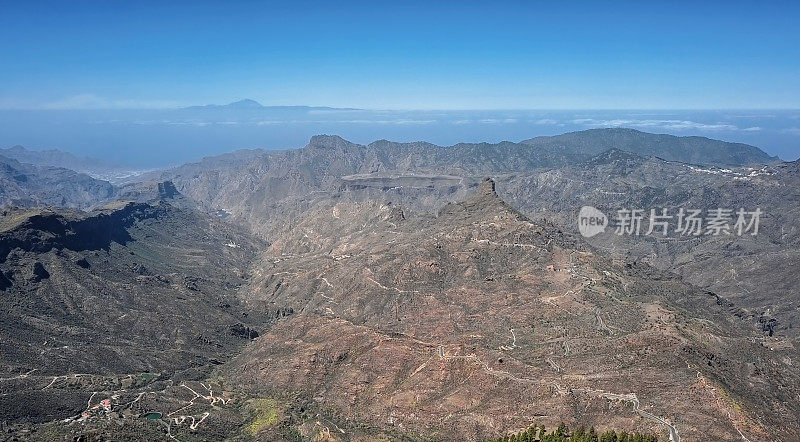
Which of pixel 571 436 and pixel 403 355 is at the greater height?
pixel 571 436

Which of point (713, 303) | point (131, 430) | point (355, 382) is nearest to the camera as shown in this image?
point (131, 430)

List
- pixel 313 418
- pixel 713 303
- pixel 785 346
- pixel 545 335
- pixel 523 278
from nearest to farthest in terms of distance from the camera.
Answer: pixel 313 418, pixel 545 335, pixel 785 346, pixel 523 278, pixel 713 303

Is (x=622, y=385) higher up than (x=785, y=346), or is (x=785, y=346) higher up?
(x=622, y=385)

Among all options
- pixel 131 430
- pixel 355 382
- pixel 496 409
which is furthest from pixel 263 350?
pixel 496 409

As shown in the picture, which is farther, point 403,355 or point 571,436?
point 403,355

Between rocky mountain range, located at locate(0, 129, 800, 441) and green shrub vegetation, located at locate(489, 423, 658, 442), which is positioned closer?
green shrub vegetation, located at locate(489, 423, 658, 442)

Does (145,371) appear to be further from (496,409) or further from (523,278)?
(523,278)

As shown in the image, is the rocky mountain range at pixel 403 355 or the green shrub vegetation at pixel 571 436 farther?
the rocky mountain range at pixel 403 355

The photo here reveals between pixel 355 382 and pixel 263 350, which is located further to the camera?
pixel 263 350
